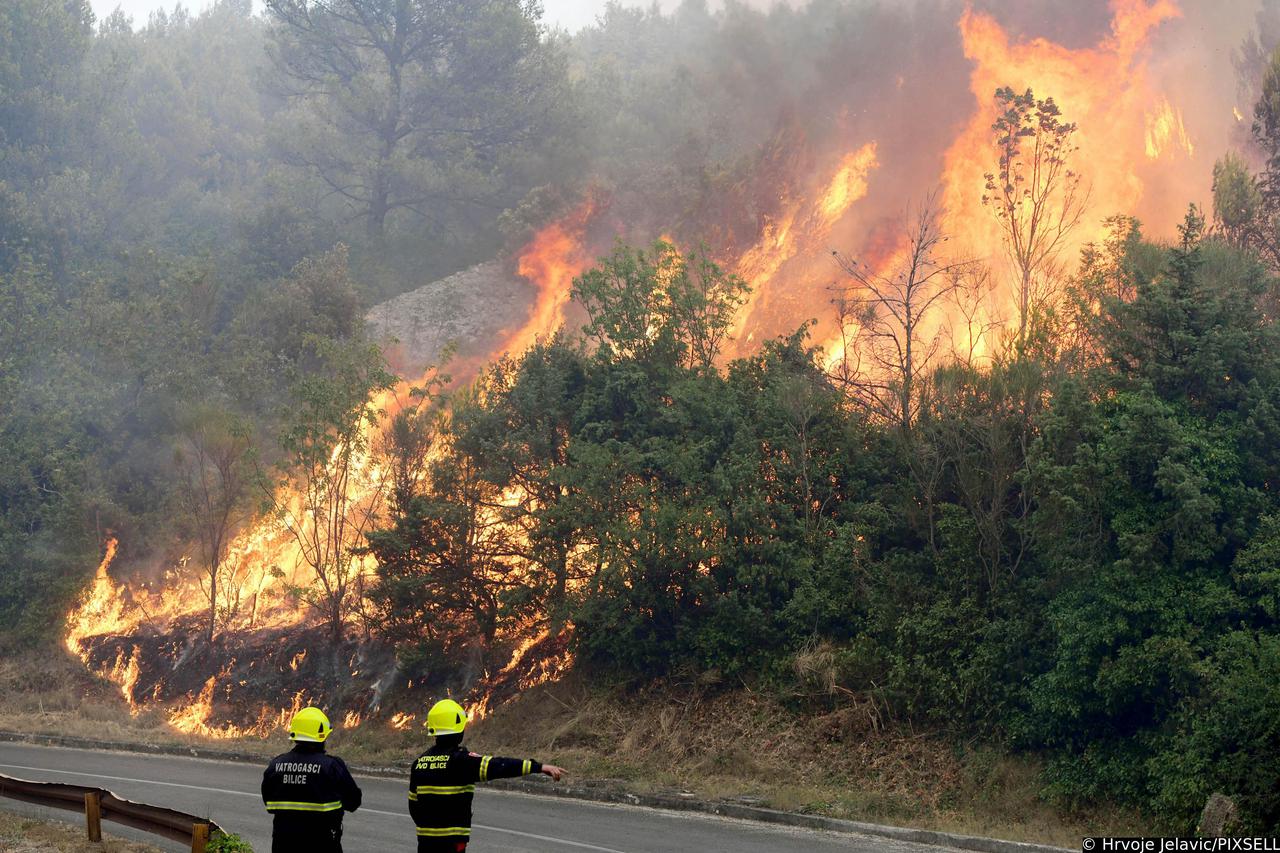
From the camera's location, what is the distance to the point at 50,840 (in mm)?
14516

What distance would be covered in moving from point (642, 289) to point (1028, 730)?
43.9 feet

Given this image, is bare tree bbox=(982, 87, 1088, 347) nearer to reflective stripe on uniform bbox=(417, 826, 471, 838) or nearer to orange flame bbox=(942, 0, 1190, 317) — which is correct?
orange flame bbox=(942, 0, 1190, 317)

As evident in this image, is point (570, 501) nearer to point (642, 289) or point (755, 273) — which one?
point (642, 289)

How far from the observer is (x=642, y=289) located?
26.6m

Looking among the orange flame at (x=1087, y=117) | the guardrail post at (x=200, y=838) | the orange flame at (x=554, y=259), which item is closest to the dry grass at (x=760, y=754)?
the guardrail post at (x=200, y=838)

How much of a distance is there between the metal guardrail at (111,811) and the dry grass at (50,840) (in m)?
0.25

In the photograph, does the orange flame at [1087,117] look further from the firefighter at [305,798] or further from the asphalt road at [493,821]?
the firefighter at [305,798]

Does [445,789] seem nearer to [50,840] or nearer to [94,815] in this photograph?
[94,815]

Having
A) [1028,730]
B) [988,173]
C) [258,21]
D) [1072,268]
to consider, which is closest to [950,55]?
[988,173]

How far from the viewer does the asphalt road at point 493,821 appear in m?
14.7

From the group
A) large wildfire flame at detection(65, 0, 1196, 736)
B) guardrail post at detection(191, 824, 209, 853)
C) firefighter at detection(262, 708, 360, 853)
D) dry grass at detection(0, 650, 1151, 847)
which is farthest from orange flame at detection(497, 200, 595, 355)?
firefighter at detection(262, 708, 360, 853)

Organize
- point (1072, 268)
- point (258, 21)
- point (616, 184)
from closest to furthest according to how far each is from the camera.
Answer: point (1072, 268)
point (616, 184)
point (258, 21)

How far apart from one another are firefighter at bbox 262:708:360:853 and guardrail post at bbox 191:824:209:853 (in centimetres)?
388

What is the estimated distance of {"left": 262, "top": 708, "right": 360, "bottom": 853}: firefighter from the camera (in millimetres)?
8250
